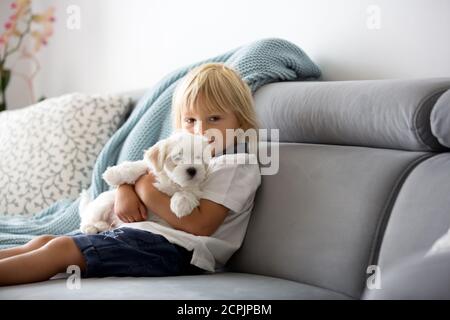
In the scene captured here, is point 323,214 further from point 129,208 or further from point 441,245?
point 129,208

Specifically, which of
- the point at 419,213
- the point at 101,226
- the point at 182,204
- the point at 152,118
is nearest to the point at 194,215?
the point at 182,204

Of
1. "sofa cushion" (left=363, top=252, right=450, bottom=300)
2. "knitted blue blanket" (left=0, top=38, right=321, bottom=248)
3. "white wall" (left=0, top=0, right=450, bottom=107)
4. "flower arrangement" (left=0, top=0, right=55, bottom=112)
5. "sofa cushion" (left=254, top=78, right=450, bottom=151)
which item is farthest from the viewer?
"flower arrangement" (left=0, top=0, right=55, bottom=112)

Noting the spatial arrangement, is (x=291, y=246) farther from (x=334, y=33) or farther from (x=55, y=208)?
(x=55, y=208)

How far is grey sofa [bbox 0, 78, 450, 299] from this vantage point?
1.33 metres

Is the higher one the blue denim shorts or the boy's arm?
the boy's arm

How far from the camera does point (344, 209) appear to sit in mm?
1515

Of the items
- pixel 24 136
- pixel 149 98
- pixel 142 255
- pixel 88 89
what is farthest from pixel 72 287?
pixel 88 89

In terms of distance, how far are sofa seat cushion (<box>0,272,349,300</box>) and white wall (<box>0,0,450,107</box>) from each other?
0.69 meters

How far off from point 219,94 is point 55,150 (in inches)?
41.5

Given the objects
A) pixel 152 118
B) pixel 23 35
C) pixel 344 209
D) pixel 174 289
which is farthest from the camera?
pixel 23 35

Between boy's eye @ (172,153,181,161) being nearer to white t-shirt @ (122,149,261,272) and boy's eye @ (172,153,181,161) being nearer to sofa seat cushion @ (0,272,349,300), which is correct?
white t-shirt @ (122,149,261,272)

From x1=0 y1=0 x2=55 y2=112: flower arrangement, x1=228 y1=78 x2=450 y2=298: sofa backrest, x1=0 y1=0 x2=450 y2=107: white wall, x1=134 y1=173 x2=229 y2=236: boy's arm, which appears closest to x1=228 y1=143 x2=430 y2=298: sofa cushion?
x1=228 y1=78 x2=450 y2=298: sofa backrest

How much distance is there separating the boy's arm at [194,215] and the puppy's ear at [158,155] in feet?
0.21

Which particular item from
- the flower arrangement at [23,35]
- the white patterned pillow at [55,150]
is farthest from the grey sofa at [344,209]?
the flower arrangement at [23,35]
